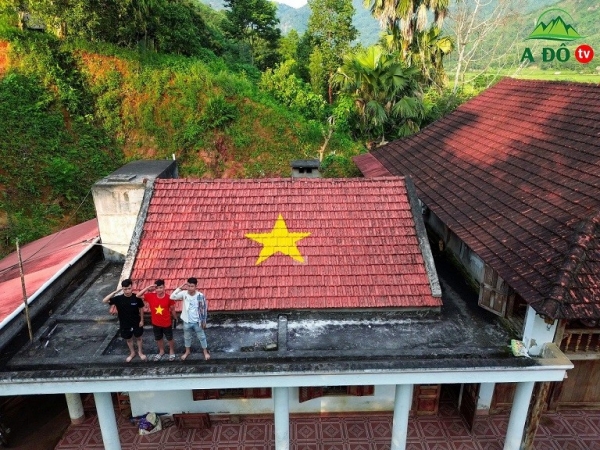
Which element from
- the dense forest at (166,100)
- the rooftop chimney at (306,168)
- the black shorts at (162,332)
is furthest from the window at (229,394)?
the dense forest at (166,100)

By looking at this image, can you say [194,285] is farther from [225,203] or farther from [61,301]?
[61,301]

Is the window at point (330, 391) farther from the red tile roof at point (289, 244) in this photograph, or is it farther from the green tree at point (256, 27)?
the green tree at point (256, 27)

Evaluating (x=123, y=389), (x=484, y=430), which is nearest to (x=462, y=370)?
(x=484, y=430)

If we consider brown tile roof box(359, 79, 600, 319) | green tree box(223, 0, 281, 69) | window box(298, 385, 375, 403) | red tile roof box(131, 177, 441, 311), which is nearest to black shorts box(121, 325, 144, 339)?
red tile roof box(131, 177, 441, 311)

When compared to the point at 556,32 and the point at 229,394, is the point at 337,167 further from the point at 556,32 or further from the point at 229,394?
the point at 229,394

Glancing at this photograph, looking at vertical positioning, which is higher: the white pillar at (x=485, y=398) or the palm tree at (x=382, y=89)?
the palm tree at (x=382, y=89)

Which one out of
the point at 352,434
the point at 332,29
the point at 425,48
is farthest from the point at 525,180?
the point at 332,29
